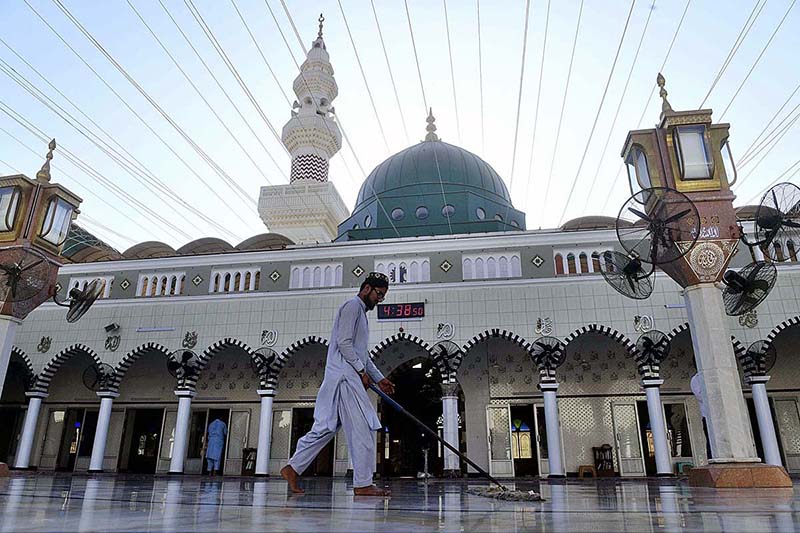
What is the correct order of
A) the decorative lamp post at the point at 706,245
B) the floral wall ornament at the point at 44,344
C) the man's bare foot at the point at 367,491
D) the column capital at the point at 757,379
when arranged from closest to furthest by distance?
1. the man's bare foot at the point at 367,491
2. the decorative lamp post at the point at 706,245
3. the column capital at the point at 757,379
4. the floral wall ornament at the point at 44,344

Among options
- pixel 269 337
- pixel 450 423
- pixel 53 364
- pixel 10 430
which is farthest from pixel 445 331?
pixel 10 430

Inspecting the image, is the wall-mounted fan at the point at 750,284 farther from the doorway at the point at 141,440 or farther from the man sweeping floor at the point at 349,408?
the doorway at the point at 141,440

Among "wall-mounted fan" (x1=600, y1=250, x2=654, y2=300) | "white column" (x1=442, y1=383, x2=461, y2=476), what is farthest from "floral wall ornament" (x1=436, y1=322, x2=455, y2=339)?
"wall-mounted fan" (x1=600, y1=250, x2=654, y2=300)

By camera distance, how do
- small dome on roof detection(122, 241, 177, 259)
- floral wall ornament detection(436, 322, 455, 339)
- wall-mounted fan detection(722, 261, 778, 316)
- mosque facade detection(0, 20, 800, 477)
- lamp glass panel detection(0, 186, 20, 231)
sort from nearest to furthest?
wall-mounted fan detection(722, 261, 778, 316) < lamp glass panel detection(0, 186, 20, 231) < mosque facade detection(0, 20, 800, 477) < floral wall ornament detection(436, 322, 455, 339) < small dome on roof detection(122, 241, 177, 259)

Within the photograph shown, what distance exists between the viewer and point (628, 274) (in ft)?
17.9

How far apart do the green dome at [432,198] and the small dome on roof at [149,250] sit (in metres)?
4.25

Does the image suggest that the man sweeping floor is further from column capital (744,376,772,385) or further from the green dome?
the green dome

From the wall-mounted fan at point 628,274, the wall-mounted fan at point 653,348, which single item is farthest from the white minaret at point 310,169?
the wall-mounted fan at point 628,274

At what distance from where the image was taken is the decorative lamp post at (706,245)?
4.36 metres

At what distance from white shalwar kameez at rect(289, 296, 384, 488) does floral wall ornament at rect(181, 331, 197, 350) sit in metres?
8.39

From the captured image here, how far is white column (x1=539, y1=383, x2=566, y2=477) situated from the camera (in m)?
8.62

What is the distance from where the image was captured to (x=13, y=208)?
6.95 metres

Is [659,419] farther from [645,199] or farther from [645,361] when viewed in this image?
[645,199]

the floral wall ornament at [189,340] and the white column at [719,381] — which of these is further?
the floral wall ornament at [189,340]
